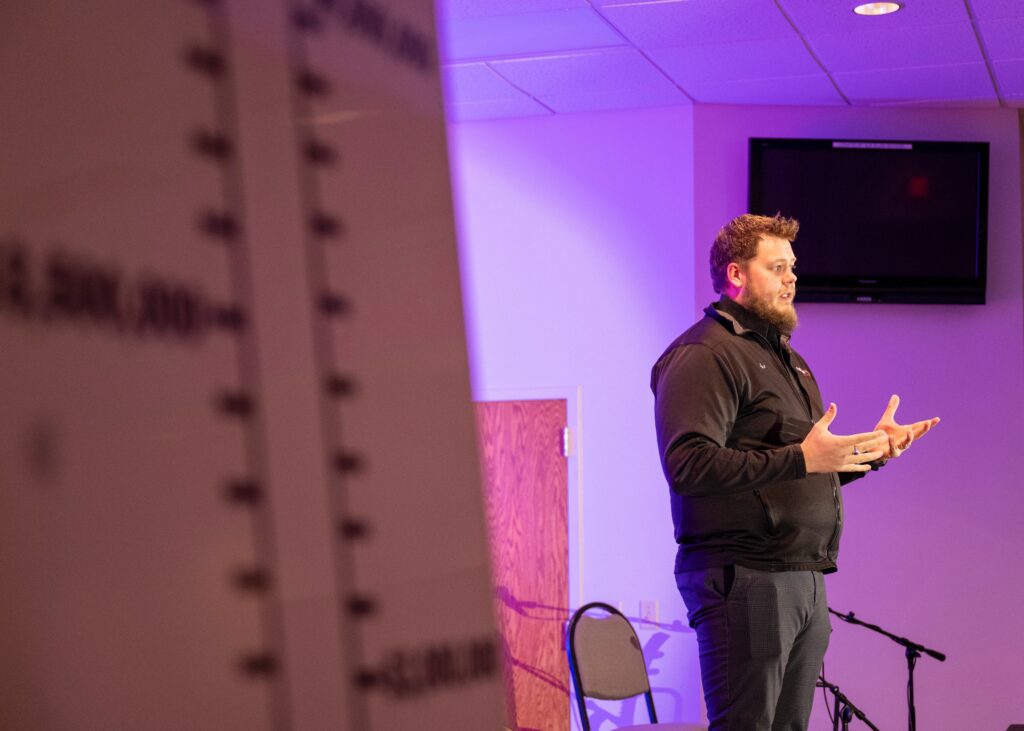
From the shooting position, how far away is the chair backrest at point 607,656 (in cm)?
464

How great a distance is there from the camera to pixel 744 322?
2.92m

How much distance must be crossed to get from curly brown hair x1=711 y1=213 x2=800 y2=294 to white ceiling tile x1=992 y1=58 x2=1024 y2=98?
1.95 m

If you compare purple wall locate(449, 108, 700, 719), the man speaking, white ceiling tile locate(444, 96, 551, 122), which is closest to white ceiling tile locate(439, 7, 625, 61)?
white ceiling tile locate(444, 96, 551, 122)

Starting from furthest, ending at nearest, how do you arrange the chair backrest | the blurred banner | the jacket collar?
the chair backrest < the jacket collar < the blurred banner

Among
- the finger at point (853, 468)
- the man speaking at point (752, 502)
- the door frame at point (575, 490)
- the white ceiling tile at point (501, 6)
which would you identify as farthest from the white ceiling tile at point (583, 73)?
the finger at point (853, 468)

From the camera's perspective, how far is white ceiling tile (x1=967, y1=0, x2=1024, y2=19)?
389 cm

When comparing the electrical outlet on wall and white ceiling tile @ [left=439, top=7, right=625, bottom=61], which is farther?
the electrical outlet on wall

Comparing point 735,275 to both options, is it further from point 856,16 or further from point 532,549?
point 532,549

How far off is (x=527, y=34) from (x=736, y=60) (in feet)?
2.78

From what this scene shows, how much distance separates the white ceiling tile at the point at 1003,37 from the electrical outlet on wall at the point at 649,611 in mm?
2559

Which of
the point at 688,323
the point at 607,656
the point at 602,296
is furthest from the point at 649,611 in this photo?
the point at 602,296

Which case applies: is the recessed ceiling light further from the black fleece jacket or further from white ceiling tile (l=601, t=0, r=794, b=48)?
the black fleece jacket

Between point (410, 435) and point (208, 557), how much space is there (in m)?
0.12

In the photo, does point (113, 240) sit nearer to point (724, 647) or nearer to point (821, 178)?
point (724, 647)
